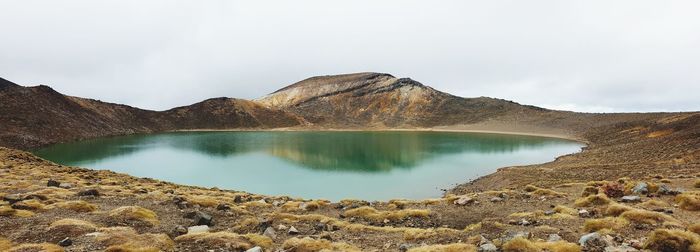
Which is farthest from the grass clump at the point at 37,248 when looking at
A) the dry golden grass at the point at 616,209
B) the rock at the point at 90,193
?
the dry golden grass at the point at 616,209

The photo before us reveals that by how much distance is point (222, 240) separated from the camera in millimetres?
13281

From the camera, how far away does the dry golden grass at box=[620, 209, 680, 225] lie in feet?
44.0

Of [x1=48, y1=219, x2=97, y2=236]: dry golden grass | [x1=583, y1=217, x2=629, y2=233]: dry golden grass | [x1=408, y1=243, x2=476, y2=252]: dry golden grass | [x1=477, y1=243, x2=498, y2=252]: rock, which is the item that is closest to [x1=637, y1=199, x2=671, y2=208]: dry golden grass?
[x1=583, y1=217, x2=629, y2=233]: dry golden grass

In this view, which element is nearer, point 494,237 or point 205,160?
point 494,237

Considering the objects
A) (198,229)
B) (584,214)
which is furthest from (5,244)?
(584,214)

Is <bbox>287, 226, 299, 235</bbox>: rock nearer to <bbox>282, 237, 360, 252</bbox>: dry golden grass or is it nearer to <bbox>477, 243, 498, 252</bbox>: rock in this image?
<bbox>282, 237, 360, 252</bbox>: dry golden grass

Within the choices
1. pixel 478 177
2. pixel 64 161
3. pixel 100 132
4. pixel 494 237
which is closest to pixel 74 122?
pixel 100 132

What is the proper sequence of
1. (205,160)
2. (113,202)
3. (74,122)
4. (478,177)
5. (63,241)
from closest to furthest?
(63,241) < (113,202) < (478,177) < (205,160) < (74,122)

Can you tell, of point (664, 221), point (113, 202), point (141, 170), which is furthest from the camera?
point (141, 170)

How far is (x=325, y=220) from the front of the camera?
56.9 ft

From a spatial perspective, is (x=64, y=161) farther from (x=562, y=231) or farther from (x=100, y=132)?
(x=100, y=132)

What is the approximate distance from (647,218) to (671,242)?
3859mm

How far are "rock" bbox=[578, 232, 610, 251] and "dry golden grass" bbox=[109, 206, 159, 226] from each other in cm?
1490

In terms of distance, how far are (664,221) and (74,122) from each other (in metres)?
175
